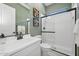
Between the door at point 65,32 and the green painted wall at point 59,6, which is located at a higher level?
the green painted wall at point 59,6

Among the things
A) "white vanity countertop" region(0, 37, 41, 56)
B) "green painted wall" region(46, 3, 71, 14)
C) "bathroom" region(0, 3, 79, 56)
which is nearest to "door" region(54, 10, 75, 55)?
"bathroom" region(0, 3, 79, 56)

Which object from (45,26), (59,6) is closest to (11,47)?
(59,6)

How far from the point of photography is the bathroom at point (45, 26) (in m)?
1.03

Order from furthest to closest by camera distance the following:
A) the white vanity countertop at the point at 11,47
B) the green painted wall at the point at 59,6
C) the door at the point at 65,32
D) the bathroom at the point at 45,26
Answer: the door at the point at 65,32
the green painted wall at the point at 59,6
the bathroom at the point at 45,26
the white vanity countertop at the point at 11,47

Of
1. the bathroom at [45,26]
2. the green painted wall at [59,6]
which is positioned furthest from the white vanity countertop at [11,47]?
the green painted wall at [59,6]

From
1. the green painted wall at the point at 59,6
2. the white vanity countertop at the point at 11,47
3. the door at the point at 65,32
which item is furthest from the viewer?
the door at the point at 65,32

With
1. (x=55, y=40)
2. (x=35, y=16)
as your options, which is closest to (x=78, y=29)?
(x=55, y=40)

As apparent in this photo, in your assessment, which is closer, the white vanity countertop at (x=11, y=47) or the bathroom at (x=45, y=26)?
the white vanity countertop at (x=11, y=47)

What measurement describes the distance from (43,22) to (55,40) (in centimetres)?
61

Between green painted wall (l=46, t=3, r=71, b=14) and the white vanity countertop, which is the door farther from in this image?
the white vanity countertop

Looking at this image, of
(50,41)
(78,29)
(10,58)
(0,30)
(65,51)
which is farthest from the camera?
(50,41)

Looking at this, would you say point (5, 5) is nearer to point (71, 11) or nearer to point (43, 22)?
point (71, 11)

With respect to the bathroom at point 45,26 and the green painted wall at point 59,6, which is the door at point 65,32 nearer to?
the bathroom at point 45,26

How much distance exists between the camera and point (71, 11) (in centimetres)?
147
